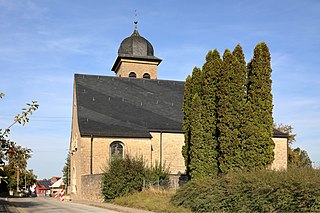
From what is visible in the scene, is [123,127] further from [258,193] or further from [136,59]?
[258,193]

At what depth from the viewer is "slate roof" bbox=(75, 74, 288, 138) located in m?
32.7

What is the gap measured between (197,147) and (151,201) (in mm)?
3379

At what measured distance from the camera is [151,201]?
19.4m

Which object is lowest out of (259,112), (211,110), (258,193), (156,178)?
(156,178)

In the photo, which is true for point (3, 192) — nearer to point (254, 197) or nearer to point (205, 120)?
point (205, 120)

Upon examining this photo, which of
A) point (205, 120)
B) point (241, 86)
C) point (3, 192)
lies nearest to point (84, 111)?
point (205, 120)

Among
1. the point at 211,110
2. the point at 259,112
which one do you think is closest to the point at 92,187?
the point at 211,110

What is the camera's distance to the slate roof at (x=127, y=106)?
1287 inches

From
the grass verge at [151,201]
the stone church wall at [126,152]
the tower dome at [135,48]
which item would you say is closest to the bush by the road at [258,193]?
the grass verge at [151,201]

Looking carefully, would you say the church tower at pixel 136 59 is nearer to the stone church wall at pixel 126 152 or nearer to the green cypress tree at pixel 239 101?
the stone church wall at pixel 126 152

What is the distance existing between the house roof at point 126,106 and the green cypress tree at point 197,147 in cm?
1274

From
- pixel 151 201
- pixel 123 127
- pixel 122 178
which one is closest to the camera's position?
pixel 151 201

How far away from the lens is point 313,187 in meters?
11.4

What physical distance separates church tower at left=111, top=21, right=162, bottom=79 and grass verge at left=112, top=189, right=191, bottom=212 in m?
23.6
